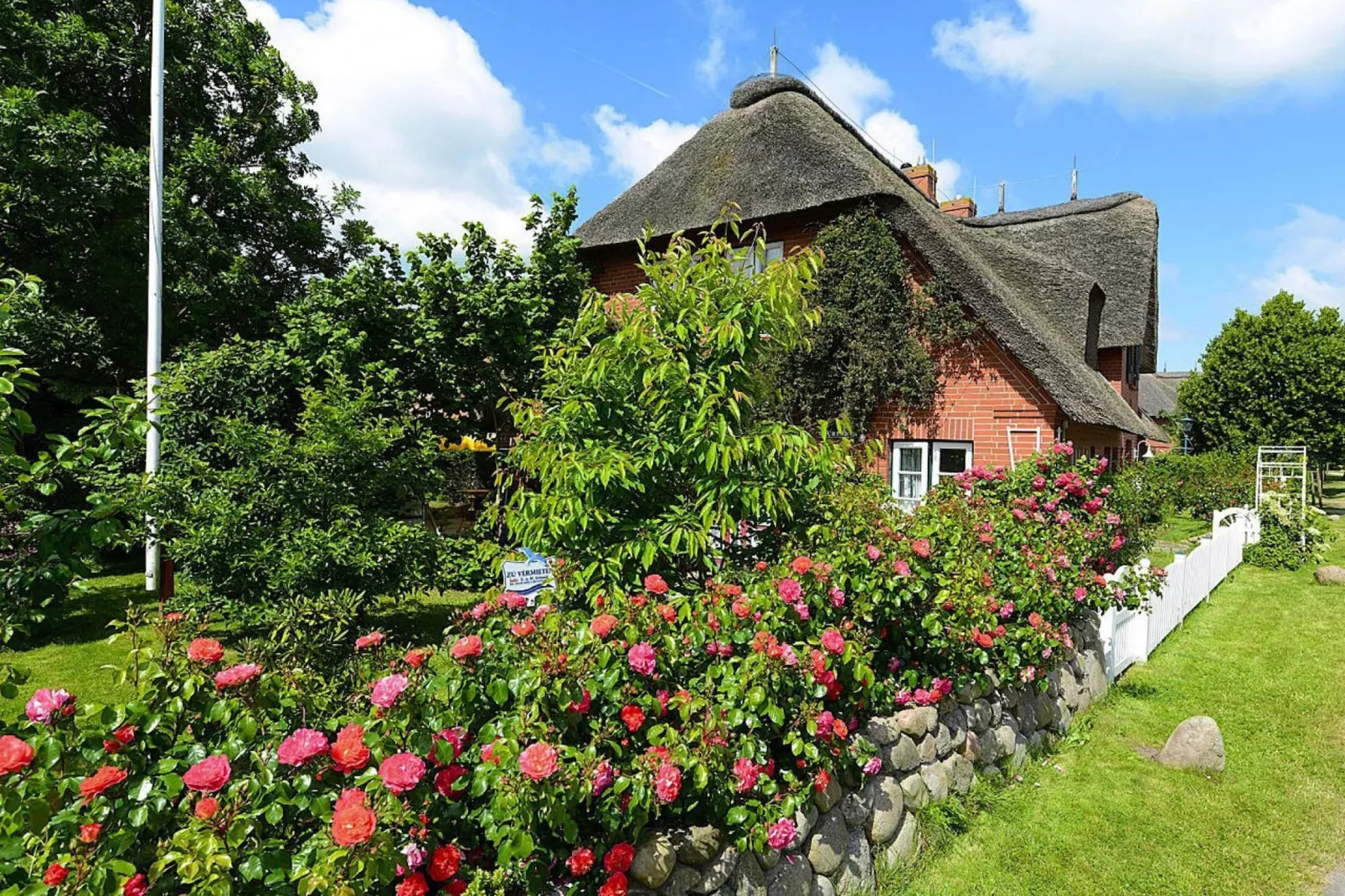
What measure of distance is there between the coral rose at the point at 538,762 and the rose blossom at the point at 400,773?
265 millimetres

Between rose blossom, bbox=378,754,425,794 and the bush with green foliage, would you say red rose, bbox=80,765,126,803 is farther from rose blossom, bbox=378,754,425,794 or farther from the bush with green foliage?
the bush with green foliage

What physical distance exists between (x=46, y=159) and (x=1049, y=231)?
19812 mm

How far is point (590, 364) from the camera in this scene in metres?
3.67

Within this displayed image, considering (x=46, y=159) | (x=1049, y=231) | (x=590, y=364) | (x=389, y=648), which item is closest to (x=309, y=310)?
(x=46, y=159)

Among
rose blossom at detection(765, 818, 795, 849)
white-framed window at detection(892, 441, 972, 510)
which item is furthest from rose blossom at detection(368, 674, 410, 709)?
white-framed window at detection(892, 441, 972, 510)

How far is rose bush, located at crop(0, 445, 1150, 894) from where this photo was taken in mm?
1580

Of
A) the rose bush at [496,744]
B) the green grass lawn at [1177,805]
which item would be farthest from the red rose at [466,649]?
the green grass lawn at [1177,805]

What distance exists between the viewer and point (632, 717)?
2.33 m

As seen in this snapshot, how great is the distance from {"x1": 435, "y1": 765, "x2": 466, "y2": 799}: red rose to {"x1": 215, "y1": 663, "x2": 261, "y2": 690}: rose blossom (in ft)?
1.88

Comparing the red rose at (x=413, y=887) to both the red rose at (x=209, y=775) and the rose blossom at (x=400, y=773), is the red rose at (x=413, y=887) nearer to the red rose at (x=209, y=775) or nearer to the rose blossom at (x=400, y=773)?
the rose blossom at (x=400, y=773)

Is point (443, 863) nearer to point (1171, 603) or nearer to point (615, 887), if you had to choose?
point (615, 887)

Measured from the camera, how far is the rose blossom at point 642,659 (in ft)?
7.97

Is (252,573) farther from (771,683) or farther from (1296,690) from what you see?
(1296,690)

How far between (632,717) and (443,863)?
0.71m
